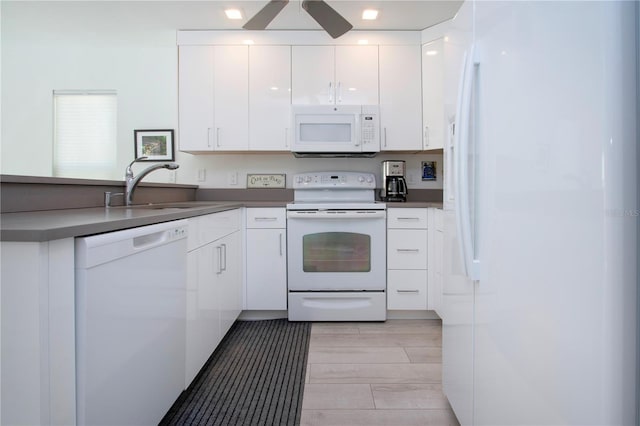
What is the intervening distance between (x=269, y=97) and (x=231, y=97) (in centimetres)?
31

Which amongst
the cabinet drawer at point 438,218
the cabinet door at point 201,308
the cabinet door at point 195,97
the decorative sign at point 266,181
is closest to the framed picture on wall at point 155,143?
the cabinet door at point 195,97

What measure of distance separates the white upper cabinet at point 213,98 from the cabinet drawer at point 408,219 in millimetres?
1318

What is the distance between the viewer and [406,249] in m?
2.67

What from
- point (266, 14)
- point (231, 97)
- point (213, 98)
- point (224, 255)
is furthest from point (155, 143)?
point (266, 14)

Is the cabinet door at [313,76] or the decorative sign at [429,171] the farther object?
the decorative sign at [429,171]

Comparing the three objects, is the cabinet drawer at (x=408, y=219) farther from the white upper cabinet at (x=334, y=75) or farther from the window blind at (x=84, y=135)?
the window blind at (x=84, y=135)

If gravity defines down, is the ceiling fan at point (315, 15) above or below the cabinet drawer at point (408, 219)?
above

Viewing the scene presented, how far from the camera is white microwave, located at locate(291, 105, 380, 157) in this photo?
112 inches

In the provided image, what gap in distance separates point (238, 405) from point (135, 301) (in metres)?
0.79

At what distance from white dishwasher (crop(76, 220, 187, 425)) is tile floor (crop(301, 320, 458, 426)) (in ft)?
2.07

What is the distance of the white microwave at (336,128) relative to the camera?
2.84 meters

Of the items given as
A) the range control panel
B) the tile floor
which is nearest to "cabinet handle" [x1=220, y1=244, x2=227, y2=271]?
the tile floor

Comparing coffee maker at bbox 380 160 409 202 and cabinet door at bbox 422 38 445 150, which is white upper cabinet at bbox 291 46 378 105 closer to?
cabinet door at bbox 422 38 445 150

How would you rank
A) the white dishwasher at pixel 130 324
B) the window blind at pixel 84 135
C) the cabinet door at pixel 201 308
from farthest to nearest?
the window blind at pixel 84 135, the cabinet door at pixel 201 308, the white dishwasher at pixel 130 324
